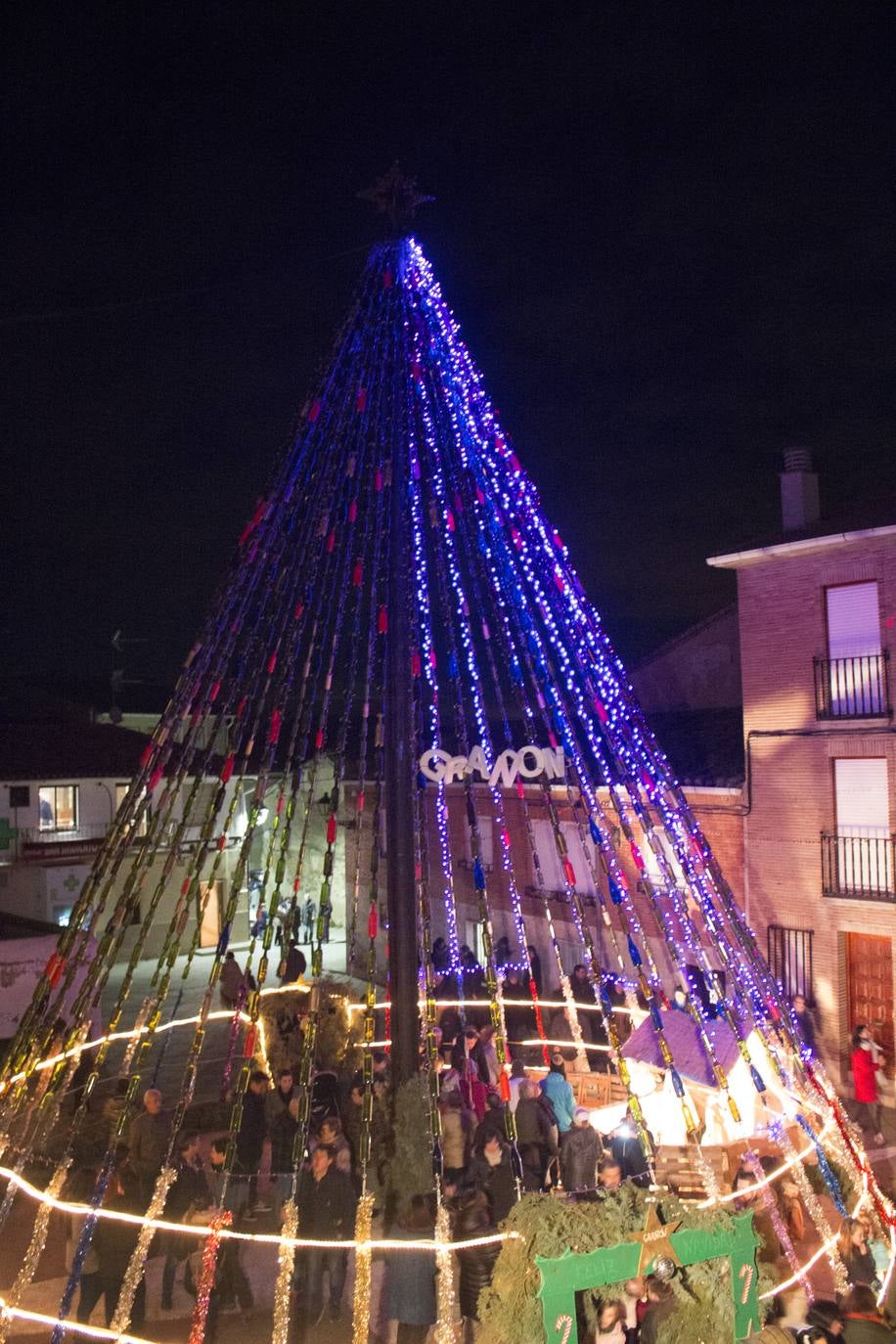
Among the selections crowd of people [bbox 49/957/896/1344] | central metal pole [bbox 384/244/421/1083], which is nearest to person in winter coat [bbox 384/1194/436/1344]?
crowd of people [bbox 49/957/896/1344]

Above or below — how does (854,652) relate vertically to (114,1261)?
above

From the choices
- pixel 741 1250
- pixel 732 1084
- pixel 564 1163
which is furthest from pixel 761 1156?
pixel 741 1250

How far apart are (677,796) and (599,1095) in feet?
17.2

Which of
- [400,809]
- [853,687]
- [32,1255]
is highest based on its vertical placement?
[853,687]

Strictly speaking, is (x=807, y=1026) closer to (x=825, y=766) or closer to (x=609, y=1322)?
(x=825, y=766)

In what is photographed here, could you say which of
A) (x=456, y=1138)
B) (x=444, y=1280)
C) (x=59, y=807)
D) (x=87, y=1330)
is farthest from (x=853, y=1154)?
(x=59, y=807)

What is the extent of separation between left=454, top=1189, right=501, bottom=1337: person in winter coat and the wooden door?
10.9m

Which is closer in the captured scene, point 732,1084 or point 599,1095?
point 732,1084

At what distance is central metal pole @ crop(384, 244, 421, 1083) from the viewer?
26.8 ft

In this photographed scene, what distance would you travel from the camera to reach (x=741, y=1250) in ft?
19.0

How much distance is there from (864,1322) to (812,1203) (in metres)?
2.53

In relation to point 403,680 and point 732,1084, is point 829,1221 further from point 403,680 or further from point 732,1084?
point 403,680

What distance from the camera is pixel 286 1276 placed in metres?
7.25

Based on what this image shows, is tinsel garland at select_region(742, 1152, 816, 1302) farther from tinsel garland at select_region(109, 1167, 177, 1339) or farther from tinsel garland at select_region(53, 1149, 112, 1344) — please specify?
tinsel garland at select_region(53, 1149, 112, 1344)
